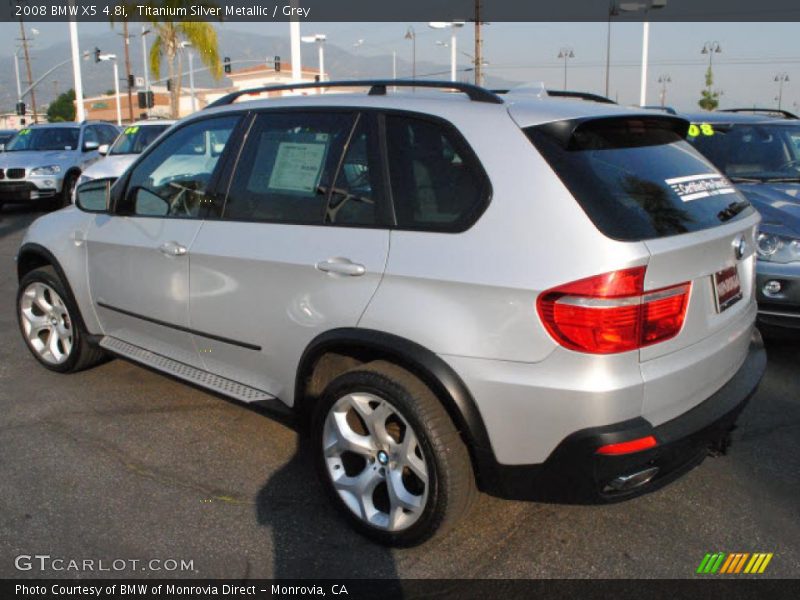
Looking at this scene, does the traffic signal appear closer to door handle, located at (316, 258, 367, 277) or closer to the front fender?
the front fender

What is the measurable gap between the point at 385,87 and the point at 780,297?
2.90 m

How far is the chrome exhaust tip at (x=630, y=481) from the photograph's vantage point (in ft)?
8.31

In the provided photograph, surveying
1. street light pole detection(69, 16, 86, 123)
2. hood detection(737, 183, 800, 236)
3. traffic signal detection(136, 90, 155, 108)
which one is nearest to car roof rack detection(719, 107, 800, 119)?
hood detection(737, 183, 800, 236)

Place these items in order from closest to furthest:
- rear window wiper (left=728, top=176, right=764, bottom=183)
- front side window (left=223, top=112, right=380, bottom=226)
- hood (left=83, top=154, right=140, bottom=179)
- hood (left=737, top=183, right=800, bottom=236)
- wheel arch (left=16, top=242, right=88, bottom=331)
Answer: front side window (left=223, top=112, right=380, bottom=226) < wheel arch (left=16, top=242, right=88, bottom=331) < hood (left=737, top=183, right=800, bottom=236) < rear window wiper (left=728, top=176, right=764, bottom=183) < hood (left=83, top=154, right=140, bottom=179)

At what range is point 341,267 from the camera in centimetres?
291

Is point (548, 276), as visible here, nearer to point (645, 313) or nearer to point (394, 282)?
point (645, 313)

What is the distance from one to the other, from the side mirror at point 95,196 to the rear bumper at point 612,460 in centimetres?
287

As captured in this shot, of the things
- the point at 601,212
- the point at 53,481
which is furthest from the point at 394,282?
the point at 53,481

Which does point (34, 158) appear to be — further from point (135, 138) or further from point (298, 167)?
point (298, 167)

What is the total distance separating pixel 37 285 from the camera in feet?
15.7

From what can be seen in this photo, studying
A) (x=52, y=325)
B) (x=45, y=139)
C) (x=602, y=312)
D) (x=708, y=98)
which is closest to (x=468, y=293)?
(x=602, y=312)

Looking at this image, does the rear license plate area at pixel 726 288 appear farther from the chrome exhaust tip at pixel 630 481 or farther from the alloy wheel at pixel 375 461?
the alloy wheel at pixel 375 461

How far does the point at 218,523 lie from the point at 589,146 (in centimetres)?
213
